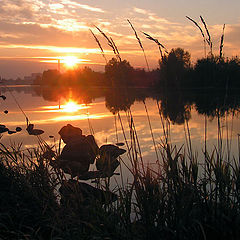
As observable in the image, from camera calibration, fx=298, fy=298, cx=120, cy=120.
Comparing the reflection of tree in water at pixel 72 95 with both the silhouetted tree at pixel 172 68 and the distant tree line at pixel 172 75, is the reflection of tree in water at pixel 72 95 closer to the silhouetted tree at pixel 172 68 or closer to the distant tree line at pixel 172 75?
the distant tree line at pixel 172 75

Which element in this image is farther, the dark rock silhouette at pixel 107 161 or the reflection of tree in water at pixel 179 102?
the dark rock silhouette at pixel 107 161

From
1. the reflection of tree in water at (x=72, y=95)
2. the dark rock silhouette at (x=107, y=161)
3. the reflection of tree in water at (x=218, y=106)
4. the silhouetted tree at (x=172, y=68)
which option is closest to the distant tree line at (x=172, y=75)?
the silhouetted tree at (x=172, y=68)

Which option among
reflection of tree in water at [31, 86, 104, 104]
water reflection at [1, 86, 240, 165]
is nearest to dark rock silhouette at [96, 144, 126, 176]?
water reflection at [1, 86, 240, 165]

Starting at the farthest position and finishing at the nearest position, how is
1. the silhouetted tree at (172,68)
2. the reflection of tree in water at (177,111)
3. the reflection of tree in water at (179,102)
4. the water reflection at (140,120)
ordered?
1. the water reflection at (140,120)
2. the reflection of tree in water at (179,102)
3. the reflection of tree in water at (177,111)
4. the silhouetted tree at (172,68)

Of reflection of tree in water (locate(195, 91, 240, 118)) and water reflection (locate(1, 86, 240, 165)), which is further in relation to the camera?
water reflection (locate(1, 86, 240, 165))

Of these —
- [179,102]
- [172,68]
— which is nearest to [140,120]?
[172,68]

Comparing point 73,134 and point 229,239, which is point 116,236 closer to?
point 229,239

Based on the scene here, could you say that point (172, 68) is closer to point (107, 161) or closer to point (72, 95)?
point (107, 161)

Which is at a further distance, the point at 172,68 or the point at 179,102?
the point at 172,68

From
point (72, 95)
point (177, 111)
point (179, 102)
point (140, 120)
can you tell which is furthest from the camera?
point (72, 95)

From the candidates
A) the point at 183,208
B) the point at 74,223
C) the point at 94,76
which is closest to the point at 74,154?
the point at 74,223

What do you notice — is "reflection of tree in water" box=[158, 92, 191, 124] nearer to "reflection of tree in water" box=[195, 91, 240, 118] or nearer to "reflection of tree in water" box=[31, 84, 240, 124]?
"reflection of tree in water" box=[31, 84, 240, 124]

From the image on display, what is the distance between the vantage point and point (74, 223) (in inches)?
130

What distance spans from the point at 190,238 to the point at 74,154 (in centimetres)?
626
